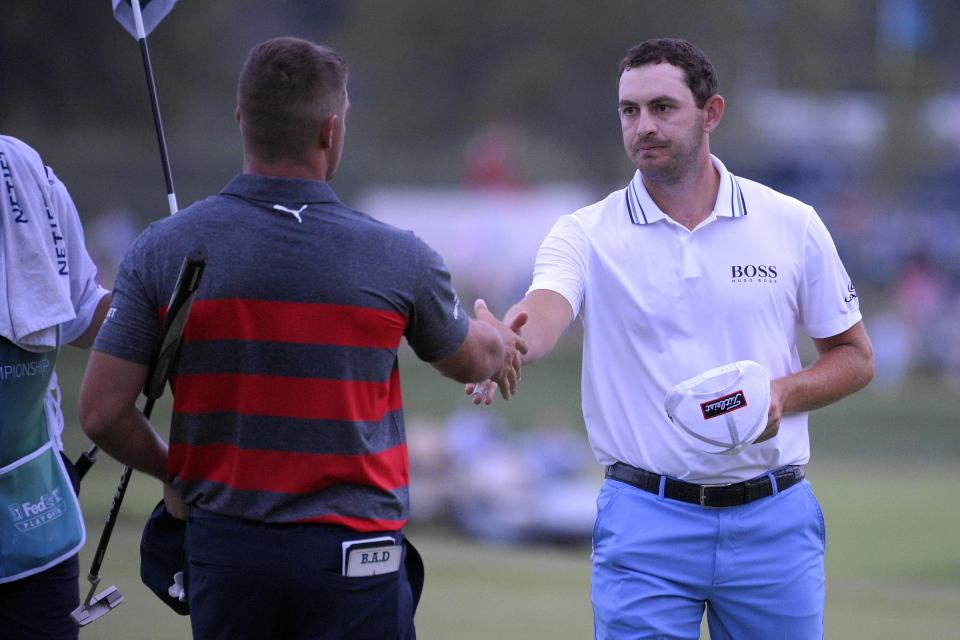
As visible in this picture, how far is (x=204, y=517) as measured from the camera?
2.49 metres

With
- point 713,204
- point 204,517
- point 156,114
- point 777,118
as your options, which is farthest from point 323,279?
point 777,118

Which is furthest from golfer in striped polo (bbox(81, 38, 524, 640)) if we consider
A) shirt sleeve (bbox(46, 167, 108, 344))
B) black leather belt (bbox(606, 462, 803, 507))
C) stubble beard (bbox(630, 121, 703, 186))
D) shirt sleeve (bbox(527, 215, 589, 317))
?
stubble beard (bbox(630, 121, 703, 186))

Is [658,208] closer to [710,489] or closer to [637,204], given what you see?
[637,204]

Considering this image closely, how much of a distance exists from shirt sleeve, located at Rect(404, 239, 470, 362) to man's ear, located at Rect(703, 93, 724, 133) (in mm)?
1154

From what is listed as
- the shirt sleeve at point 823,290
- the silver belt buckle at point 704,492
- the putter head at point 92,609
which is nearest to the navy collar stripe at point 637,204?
the shirt sleeve at point 823,290

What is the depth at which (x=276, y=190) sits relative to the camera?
2.49 meters

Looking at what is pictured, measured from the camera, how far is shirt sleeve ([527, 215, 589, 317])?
3254 millimetres

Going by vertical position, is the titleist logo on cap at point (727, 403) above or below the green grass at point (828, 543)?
above

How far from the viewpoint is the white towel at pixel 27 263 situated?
271 cm

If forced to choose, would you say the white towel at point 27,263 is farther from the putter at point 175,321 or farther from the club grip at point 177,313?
the club grip at point 177,313

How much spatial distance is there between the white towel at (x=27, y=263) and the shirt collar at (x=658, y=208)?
4.73ft

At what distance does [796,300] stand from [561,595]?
397 cm

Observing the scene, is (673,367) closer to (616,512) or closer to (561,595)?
(616,512)

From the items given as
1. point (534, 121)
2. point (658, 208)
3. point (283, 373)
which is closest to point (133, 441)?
point (283, 373)
